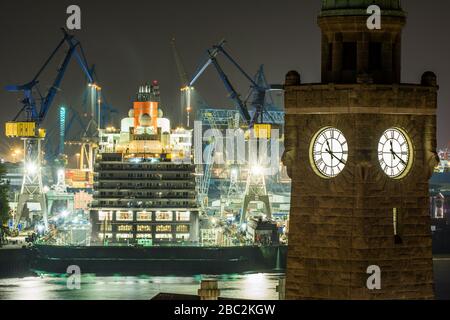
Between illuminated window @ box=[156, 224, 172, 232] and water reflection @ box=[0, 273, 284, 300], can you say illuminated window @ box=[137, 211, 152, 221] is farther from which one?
water reflection @ box=[0, 273, 284, 300]

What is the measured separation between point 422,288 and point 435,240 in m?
149

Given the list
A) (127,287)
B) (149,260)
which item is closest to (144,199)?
(149,260)

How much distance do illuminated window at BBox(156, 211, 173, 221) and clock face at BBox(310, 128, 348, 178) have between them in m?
123

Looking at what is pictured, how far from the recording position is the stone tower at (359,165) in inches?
1088

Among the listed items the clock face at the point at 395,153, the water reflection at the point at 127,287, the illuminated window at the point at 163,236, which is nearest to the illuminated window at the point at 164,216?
the illuminated window at the point at 163,236

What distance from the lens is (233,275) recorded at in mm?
149875

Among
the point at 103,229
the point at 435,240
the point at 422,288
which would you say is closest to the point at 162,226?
the point at 103,229

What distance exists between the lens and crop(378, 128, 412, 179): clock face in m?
27.8

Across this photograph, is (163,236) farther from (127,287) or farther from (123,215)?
(127,287)

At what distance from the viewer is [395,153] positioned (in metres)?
27.9

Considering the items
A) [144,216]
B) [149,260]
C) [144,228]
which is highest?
[144,216]

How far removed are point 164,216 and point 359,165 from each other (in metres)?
124
